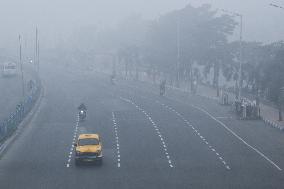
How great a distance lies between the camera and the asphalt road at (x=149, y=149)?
93.3 feet

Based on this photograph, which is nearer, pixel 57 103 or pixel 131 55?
pixel 57 103

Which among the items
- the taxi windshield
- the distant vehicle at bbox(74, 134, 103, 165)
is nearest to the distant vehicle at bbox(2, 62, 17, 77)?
the taxi windshield

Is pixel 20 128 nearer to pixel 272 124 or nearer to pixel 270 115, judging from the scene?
pixel 272 124

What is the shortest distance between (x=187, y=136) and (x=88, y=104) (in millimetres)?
22345

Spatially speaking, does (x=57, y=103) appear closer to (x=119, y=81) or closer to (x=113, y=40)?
(x=119, y=81)

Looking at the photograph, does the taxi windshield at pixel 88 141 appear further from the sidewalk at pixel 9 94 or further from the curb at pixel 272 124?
the sidewalk at pixel 9 94

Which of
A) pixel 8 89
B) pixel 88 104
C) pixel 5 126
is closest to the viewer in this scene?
pixel 5 126

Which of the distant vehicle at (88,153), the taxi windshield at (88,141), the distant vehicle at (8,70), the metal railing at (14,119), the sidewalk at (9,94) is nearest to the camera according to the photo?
the distant vehicle at (88,153)

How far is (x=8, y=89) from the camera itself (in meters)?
87.0

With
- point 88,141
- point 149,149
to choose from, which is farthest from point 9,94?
point 88,141

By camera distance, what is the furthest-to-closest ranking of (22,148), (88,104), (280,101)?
(88,104) → (280,101) → (22,148)

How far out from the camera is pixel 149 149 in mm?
37094

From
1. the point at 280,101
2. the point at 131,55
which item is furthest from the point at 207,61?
the point at 280,101

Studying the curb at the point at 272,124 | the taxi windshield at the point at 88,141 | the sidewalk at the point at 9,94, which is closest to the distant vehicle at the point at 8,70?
the sidewalk at the point at 9,94
